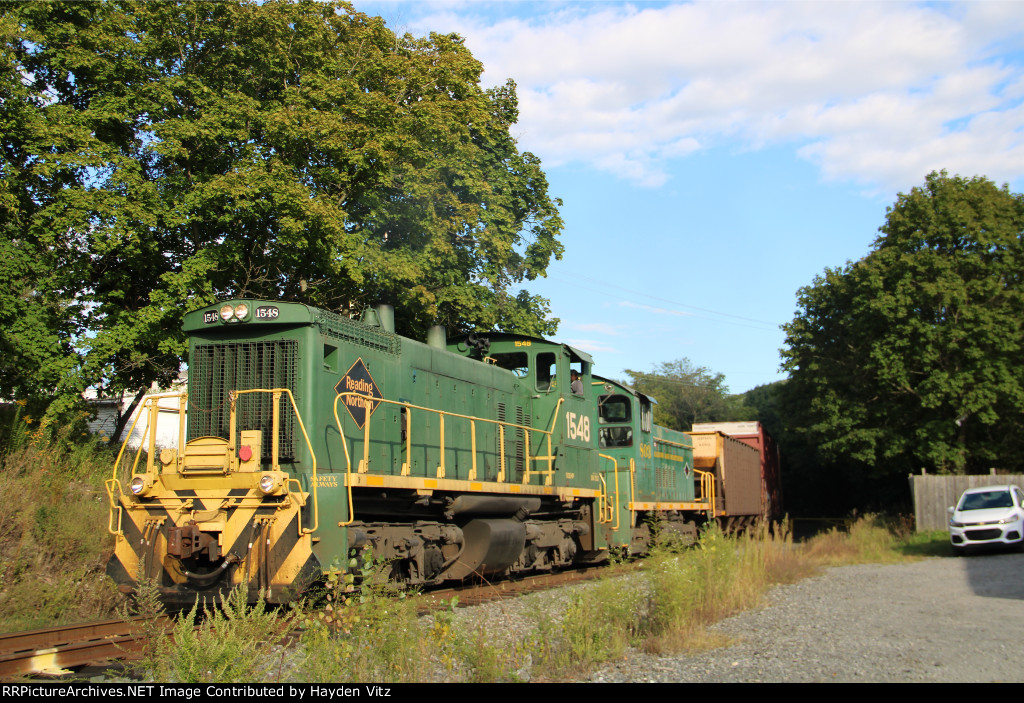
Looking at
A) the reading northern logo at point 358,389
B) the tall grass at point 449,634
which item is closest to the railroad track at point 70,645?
the tall grass at point 449,634

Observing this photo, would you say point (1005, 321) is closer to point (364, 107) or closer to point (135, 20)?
point (364, 107)

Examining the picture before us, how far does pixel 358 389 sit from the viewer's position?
28.0ft

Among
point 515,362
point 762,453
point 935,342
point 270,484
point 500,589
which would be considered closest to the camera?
point 270,484

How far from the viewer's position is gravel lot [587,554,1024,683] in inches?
228

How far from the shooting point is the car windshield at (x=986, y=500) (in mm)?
17094

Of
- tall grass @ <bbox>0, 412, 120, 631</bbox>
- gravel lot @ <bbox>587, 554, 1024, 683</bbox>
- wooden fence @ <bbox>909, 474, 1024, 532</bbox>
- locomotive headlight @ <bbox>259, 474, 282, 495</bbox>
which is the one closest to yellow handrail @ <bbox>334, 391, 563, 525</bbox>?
locomotive headlight @ <bbox>259, 474, 282, 495</bbox>

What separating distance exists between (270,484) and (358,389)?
1817 millimetres

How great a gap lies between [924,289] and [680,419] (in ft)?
113

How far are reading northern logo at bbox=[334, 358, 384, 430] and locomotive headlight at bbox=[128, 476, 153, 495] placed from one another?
1.96 meters

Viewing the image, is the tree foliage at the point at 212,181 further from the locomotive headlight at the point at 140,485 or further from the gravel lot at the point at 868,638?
the gravel lot at the point at 868,638

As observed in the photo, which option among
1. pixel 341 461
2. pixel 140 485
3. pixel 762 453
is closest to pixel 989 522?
pixel 762 453

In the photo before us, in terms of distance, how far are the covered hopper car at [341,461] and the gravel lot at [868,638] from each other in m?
2.92

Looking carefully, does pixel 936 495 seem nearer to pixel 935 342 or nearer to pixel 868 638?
pixel 935 342

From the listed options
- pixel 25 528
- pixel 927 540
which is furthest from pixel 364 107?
pixel 927 540
